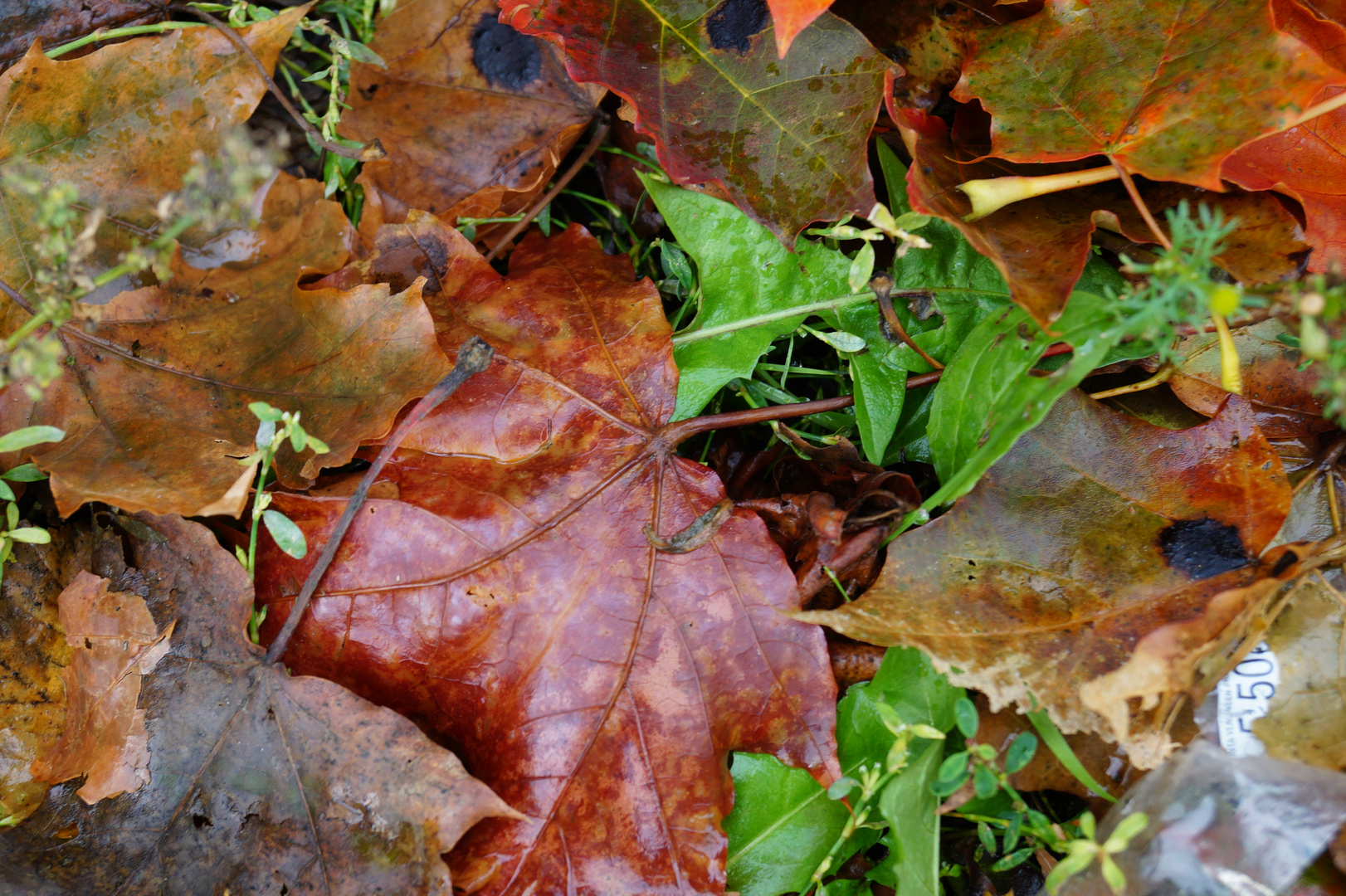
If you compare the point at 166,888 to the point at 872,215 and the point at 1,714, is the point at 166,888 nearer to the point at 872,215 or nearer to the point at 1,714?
the point at 1,714

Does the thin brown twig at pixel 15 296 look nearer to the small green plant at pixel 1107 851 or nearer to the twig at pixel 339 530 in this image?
the twig at pixel 339 530

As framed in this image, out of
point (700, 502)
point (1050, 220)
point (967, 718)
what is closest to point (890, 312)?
point (1050, 220)

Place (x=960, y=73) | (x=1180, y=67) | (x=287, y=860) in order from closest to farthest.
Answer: (x=1180, y=67) < (x=287, y=860) < (x=960, y=73)

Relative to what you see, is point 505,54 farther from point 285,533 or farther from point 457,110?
point 285,533

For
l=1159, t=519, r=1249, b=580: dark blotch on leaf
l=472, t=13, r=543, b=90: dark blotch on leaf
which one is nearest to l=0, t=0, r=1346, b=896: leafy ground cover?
l=1159, t=519, r=1249, b=580: dark blotch on leaf

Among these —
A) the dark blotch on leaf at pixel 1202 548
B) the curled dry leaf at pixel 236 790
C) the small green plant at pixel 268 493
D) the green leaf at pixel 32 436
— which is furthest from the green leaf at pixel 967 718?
the green leaf at pixel 32 436

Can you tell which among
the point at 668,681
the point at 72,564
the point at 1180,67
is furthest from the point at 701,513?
the point at 72,564
